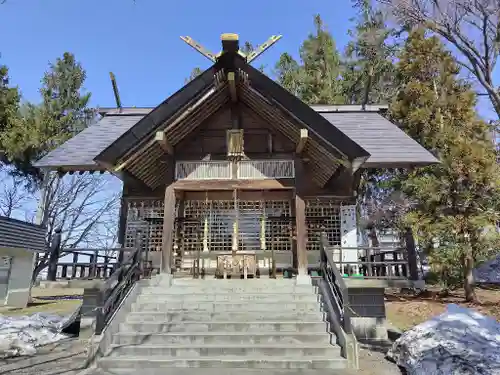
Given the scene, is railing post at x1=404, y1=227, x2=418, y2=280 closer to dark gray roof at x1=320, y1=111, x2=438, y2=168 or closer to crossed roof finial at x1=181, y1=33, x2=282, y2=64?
dark gray roof at x1=320, y1=111, x2=438, y2=168

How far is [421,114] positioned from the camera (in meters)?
14.8

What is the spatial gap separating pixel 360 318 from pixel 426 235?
18.7 ft

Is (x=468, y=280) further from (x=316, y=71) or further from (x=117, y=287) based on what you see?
(x=316, y=71)

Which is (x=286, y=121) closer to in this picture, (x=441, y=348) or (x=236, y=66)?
(x=236, y=66)

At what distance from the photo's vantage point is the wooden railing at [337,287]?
6.19m

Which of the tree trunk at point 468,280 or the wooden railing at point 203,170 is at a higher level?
the wooden railing at point 203,170

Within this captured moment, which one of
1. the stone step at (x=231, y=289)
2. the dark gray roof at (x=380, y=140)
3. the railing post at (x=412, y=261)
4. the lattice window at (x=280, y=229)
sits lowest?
Result: the stone step at (x=231, y=289)

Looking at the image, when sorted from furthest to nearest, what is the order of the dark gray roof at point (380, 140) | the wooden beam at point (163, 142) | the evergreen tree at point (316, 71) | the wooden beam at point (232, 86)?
the evergreen tree at point (316, 71), the dark gray roof at point (380, 140), the wooden beam at point (232, 86), the wooden beam at point (163, 142)

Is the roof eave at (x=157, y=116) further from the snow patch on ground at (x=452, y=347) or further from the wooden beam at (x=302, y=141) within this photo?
the snow patch on ground at (x=452, y=347)

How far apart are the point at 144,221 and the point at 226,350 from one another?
6204 millimetres

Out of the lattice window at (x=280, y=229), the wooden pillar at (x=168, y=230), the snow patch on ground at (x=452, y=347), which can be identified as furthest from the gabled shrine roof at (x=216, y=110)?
the snow patch on ground at (x=452, y=347)

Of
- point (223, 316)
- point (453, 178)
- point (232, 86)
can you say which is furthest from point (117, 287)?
point (453, 178)

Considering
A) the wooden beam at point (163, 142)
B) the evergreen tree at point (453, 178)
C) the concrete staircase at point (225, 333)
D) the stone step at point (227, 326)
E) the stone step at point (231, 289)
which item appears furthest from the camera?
the evergreen tree at point (453, 178)

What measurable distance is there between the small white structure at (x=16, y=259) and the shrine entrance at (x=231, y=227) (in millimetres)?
9397
